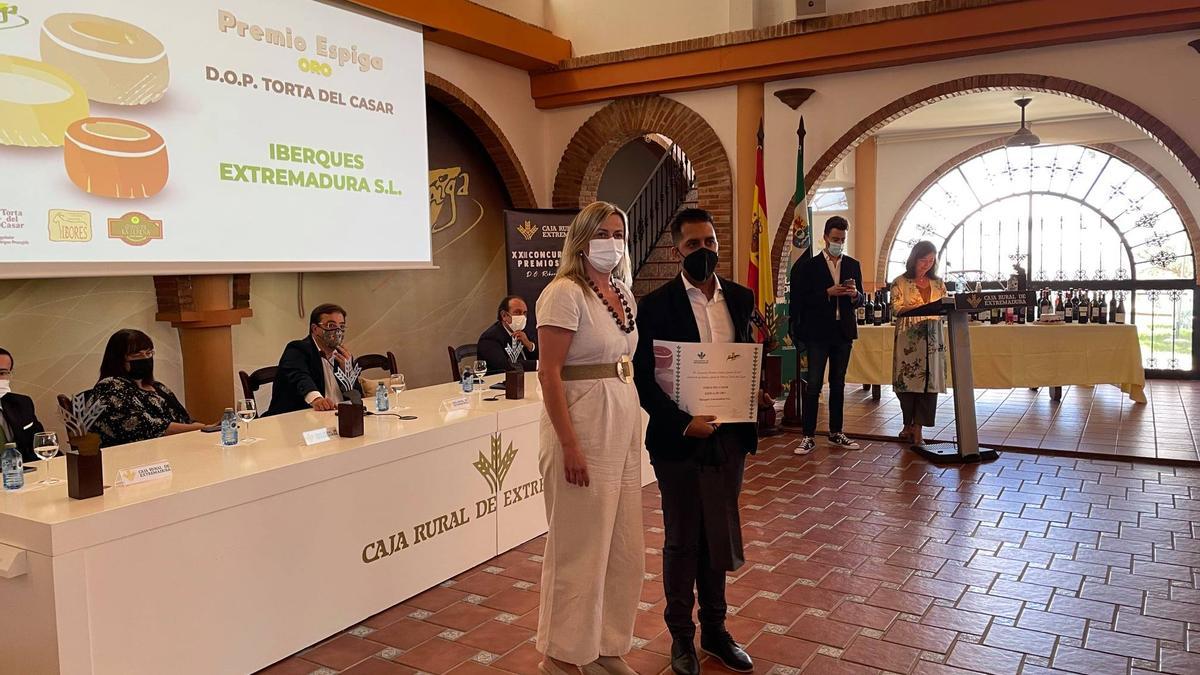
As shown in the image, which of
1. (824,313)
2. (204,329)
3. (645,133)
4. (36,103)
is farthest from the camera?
(645,133)

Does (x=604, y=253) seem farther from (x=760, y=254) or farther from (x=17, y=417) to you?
(x=760, y=254)

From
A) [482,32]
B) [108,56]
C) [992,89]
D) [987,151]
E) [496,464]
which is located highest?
[482,32]

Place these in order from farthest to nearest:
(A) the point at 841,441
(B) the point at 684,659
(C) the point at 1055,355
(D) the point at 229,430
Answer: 1. (C) the point at 1055,355
2. (A) the point at 841,441
3. (D) the point at 229,430
4. (B) the point at 684,659

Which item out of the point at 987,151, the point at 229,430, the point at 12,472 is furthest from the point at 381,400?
the point at 987,151

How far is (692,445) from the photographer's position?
2738mm

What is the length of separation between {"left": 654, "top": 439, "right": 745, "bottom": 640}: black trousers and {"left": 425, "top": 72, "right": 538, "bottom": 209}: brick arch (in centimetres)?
523

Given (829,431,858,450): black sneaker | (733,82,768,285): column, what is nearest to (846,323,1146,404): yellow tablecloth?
(829,431,858,450): black sneaker

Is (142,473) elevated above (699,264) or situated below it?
below

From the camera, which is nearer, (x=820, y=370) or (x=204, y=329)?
(x=204, y=329)

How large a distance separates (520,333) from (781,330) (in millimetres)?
2817

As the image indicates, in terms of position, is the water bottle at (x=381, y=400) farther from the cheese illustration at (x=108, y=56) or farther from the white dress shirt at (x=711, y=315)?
the cheese illustration at (x=108, y=56)

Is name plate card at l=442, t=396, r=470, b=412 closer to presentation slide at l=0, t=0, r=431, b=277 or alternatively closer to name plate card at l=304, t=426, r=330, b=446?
name plate card at l=304, t=426, r=330, b=446

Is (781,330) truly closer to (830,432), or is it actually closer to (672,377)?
(830,432)

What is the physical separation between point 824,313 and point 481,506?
10.4ft
